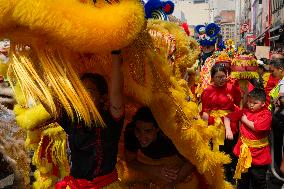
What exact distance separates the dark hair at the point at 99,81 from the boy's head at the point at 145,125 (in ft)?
1.19

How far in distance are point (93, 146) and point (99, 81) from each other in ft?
1.13

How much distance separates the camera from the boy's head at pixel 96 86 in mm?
2309

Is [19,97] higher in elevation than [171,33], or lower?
lower

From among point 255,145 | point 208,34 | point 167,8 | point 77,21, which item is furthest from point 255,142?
point 208,34

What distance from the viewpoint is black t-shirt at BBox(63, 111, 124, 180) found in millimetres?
2328

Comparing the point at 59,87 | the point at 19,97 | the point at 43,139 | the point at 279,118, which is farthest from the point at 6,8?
the point at 279,118

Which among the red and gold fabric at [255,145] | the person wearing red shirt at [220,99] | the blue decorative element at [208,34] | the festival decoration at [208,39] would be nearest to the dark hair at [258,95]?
the red and gold fabric at [255,145]

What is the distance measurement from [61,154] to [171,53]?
135 centimetres

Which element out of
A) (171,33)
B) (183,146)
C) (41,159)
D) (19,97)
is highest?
(171,33)

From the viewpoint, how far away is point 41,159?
3.85 metres

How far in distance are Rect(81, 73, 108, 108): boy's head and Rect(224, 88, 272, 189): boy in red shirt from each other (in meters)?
2.53

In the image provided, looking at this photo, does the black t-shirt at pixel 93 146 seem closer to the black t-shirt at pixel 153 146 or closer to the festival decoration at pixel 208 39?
the black t-shirt at pixel 153 146

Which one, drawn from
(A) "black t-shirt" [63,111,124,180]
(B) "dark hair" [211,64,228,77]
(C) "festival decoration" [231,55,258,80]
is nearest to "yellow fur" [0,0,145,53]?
(A) "black t-shirt" [63,111,124,180]

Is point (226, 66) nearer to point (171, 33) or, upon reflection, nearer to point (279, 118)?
point (279, 118)
